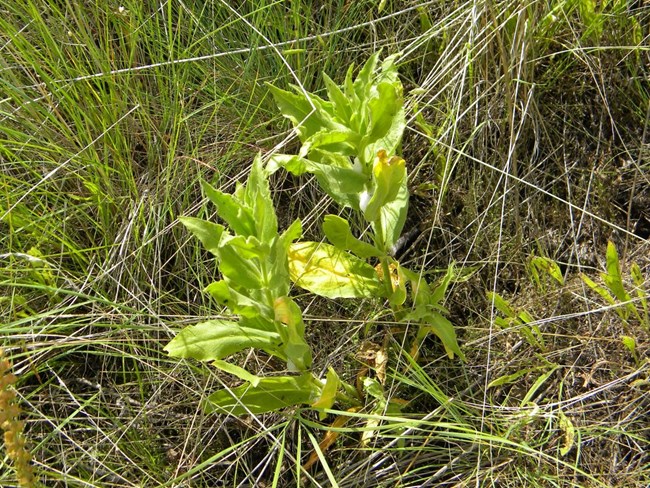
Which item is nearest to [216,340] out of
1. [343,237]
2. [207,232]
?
[207,232]

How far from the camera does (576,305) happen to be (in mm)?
1602

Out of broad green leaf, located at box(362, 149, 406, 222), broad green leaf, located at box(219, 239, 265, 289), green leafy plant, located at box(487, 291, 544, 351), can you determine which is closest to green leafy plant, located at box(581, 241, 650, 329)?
green leafy plant, located at box(487, 291, 544, 351)

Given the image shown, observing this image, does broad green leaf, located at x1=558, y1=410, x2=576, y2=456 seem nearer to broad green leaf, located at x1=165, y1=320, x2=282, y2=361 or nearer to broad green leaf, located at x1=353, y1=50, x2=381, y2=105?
broad green leaf, located at x1=165, y1=320, x2=282, y2=361

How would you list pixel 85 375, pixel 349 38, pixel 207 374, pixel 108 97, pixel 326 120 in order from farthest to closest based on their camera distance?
1. pixel 349 38
2. pixel 108 97
3. pixel 85 375
4. pixel 207 374
5. pixel 326 120

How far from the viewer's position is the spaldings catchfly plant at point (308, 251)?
1306 millimetres

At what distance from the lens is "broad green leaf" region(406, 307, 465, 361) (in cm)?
144

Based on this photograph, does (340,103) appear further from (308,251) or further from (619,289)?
(619,289)

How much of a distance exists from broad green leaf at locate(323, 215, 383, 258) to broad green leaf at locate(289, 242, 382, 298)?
54 millimetres

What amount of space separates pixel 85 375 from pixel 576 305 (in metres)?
1.06

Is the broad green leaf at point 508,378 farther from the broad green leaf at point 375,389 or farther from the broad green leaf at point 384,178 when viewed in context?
the broad green leaf at point 384,178

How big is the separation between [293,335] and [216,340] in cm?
14

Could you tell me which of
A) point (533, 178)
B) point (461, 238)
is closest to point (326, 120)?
point (461, 238)

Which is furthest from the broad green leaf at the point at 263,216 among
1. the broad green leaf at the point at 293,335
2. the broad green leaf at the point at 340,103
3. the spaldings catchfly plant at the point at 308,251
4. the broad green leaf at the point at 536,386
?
the broad green leaf at the point at 536,386

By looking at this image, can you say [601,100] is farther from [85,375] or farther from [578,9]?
[85,375]
